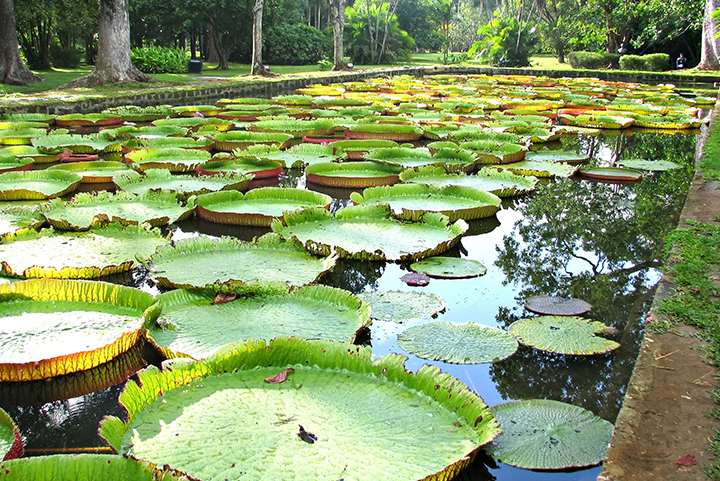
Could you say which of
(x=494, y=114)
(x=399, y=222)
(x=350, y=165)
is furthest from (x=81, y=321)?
(x=494, y=114)

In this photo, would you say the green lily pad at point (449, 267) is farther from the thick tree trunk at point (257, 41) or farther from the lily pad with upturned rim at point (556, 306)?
the thick tree trunk at point (257, 41)

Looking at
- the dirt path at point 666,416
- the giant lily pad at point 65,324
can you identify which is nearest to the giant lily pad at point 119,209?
the giant lily pad at point 65,324

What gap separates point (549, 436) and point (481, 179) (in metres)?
3.59

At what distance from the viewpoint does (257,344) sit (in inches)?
80.4

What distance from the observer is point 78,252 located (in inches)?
126

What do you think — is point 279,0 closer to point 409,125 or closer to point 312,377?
point 409,125

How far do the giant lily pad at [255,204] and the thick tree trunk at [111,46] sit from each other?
11198 mm

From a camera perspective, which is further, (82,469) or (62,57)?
(62,57)

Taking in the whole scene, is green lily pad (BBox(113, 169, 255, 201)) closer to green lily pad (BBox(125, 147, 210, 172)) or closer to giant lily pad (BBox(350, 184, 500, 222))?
green lily pad (BBox(125, 147, 210, 172))

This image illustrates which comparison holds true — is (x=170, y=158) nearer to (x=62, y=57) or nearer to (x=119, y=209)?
(x=119, y=209)

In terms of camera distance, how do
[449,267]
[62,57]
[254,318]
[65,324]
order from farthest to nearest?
[62,57]
[449,267]
[254,318]
[65,324]

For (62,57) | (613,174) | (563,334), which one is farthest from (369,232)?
(62,57)

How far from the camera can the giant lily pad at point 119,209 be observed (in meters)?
3.73

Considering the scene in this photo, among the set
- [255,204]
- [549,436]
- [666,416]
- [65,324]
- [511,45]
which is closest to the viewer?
[666,416]
